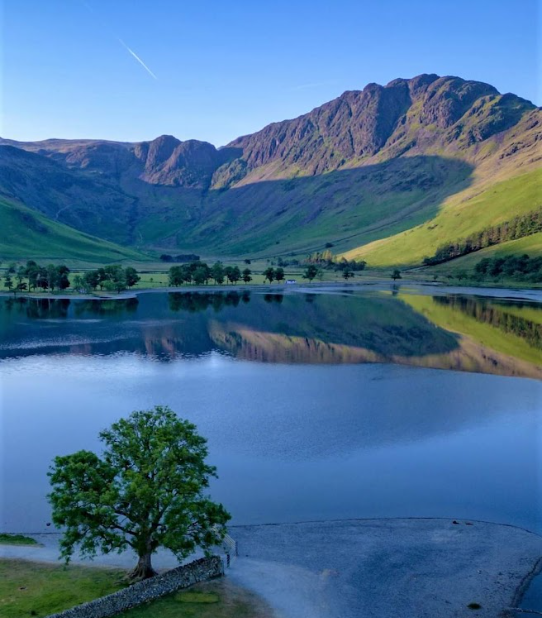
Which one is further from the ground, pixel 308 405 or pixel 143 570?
pixel 308 405

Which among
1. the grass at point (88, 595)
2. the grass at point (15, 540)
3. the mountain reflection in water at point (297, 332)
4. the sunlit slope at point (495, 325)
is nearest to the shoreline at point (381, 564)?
the grass at point (15, 540)

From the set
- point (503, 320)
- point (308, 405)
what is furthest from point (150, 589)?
point (503, 320)

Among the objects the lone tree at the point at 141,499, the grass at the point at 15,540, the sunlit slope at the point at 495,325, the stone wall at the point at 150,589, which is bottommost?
the grass at the point at 15,540

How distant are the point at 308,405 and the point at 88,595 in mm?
46300

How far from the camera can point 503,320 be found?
15350 cm

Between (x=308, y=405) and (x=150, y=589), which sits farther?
(x=308, y=405)

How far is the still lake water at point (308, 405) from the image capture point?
47156 mm

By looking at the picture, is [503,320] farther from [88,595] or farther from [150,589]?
[88,595]

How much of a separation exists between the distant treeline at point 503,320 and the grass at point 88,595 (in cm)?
10202

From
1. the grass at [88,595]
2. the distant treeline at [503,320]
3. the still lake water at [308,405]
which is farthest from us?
the distant treeline at [503,320]

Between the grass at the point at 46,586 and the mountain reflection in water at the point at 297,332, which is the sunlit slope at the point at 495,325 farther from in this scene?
the grass at the point at 46,586

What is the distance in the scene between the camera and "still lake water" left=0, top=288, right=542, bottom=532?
47156 mm

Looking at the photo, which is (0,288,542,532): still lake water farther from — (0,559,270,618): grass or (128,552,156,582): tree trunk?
(128,552,156,582): tree trunk

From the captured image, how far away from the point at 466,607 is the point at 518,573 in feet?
18.0
